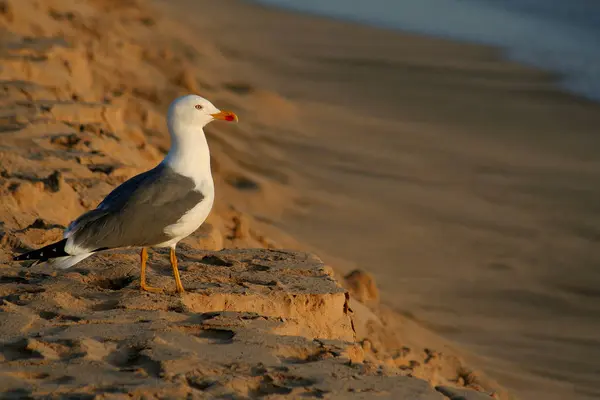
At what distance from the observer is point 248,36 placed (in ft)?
58.2

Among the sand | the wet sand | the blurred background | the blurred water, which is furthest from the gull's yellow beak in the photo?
the blurred water

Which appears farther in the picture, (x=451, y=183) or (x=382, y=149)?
(x=382, y=149)

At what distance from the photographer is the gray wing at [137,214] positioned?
5.21m

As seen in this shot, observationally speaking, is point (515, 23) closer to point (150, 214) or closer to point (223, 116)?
point (223, 116)

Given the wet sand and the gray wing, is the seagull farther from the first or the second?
the wet sand

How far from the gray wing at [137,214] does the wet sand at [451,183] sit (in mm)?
2967

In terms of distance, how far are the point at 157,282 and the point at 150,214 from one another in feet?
1.31

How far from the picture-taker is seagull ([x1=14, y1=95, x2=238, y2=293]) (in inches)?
203

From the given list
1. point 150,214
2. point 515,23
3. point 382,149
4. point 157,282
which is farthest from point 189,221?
point 515,23

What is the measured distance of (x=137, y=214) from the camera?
530 cm

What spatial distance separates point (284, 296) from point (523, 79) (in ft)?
35.5

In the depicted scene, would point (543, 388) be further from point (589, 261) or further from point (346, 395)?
point (346, 395)

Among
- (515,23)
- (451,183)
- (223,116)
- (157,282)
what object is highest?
(515,23)

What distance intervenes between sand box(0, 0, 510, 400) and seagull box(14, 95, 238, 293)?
0.21 m
